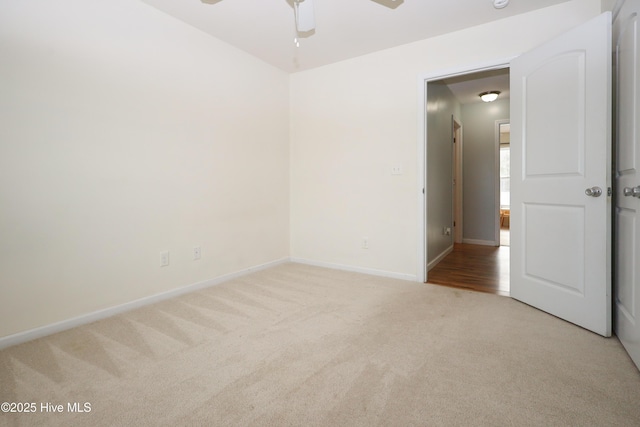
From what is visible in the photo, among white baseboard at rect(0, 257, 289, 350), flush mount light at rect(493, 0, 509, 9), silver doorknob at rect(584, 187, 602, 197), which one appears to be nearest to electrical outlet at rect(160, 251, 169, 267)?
white baseboard at rect(0, 257, 289, 350)

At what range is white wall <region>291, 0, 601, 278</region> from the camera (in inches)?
112

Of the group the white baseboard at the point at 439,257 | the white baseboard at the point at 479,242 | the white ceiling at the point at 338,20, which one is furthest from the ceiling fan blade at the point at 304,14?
the white baseboard at the point at 479,242

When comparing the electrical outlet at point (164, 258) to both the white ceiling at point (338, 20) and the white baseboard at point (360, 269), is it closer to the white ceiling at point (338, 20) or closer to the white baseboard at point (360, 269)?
the white baseboard at point (360, 269)

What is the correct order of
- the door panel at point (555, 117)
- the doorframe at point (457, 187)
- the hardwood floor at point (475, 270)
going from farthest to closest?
the doorframe at point (457, 187), the hardwood floor at point (475, 270), the door panel at point (555, 117)

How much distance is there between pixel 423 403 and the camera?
1349 mm

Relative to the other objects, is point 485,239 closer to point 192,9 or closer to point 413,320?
point 413,320

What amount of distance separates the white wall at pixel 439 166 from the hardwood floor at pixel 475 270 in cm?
21

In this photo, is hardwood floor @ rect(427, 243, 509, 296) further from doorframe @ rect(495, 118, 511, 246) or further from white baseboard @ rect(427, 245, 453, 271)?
doorframe @ rect(495, 118, 511, 246)

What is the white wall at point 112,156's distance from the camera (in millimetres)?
1912

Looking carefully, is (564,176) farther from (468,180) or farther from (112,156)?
(468,180)

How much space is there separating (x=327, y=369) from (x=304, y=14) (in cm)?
206

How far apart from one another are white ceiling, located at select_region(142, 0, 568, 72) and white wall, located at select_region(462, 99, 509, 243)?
3.13 m

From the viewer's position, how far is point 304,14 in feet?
6.33

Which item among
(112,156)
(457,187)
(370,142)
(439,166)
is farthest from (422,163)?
(457,187)
